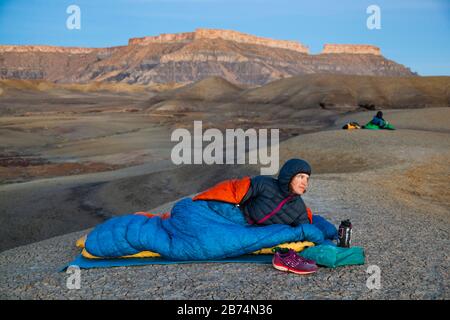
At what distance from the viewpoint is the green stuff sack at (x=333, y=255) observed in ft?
16.3

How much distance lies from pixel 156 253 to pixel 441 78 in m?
57.7

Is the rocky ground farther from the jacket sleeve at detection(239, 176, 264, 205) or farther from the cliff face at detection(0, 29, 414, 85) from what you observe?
the cliff face at detection(0, 29, 414, 85)

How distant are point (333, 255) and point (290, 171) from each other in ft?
3.15

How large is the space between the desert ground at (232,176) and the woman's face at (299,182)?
89cm

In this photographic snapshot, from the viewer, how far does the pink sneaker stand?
15.7ft

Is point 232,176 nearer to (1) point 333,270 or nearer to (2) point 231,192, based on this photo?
(2) point 231,192

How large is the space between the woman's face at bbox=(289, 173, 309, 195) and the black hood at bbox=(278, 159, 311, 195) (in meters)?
0.04

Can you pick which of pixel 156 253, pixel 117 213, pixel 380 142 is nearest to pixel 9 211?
pixel 117 213

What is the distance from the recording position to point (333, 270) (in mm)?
4949
